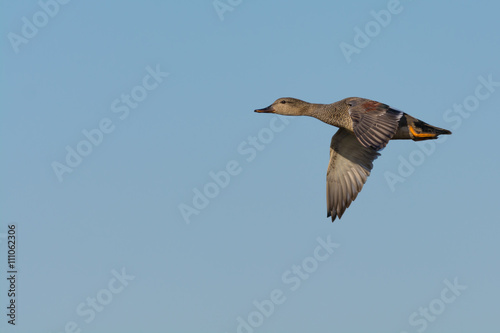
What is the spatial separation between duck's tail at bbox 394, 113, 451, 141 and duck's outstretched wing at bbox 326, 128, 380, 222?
229cm

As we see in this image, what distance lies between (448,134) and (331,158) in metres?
4.08

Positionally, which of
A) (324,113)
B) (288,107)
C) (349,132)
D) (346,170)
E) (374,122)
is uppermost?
(288,107)

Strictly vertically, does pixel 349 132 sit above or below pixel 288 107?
below

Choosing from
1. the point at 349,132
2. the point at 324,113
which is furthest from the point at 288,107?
the point at 349,132

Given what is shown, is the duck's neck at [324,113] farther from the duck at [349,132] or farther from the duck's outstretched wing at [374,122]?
the duck's outstretched wing at [374,122]

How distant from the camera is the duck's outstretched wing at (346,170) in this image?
78.3ft

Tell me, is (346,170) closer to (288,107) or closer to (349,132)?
(349,132)

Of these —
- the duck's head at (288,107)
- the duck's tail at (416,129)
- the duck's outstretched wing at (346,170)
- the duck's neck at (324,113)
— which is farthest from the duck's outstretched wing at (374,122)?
the duck's outstretched wing at (346,170)

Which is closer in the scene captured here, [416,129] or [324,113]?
[416,129]

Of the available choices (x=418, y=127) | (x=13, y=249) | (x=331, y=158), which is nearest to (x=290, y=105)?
(x=331, y=158)

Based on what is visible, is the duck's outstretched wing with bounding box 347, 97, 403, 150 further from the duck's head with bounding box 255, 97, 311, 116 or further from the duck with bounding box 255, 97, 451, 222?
the duck's head with bounding box 255, 97, 311, 116

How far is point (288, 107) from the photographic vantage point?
23.9 meters

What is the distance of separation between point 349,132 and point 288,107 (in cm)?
193

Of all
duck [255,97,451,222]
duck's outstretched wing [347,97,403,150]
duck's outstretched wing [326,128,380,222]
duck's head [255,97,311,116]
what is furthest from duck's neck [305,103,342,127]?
duck's outstretched wing [326,128,380,222]
